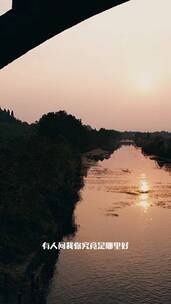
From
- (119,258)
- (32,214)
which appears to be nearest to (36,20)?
(119,258)

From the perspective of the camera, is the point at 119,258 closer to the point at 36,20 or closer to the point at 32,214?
the point at 32,214

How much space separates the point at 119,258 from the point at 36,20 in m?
33.5

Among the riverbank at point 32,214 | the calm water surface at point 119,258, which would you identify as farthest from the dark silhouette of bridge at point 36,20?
the calm water surface at point 119,258

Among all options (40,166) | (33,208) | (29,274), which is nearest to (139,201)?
(40,166)

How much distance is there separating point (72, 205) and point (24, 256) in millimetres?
26839

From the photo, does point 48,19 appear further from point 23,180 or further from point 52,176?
point 52,176

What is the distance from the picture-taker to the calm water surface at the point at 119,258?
2769 cm

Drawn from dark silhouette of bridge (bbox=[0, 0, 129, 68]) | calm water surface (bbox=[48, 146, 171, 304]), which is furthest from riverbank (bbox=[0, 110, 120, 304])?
dark silhouette of bridge (bbox=[0, 0, 129, 68])

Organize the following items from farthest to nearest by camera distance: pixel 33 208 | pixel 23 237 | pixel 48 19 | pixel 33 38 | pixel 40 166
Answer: pixel 40 166, pixel 33 208, pixel 23 237, pixel 33 38, pixel 48 19

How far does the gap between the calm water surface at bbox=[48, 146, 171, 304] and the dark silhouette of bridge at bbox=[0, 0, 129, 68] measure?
25.6 metres

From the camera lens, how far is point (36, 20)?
258cm

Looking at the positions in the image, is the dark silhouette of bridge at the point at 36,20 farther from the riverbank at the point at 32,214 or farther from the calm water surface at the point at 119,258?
the calm water surface at the point at 119,258

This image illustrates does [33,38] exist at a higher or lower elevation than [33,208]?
higher

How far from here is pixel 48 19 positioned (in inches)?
99.3
